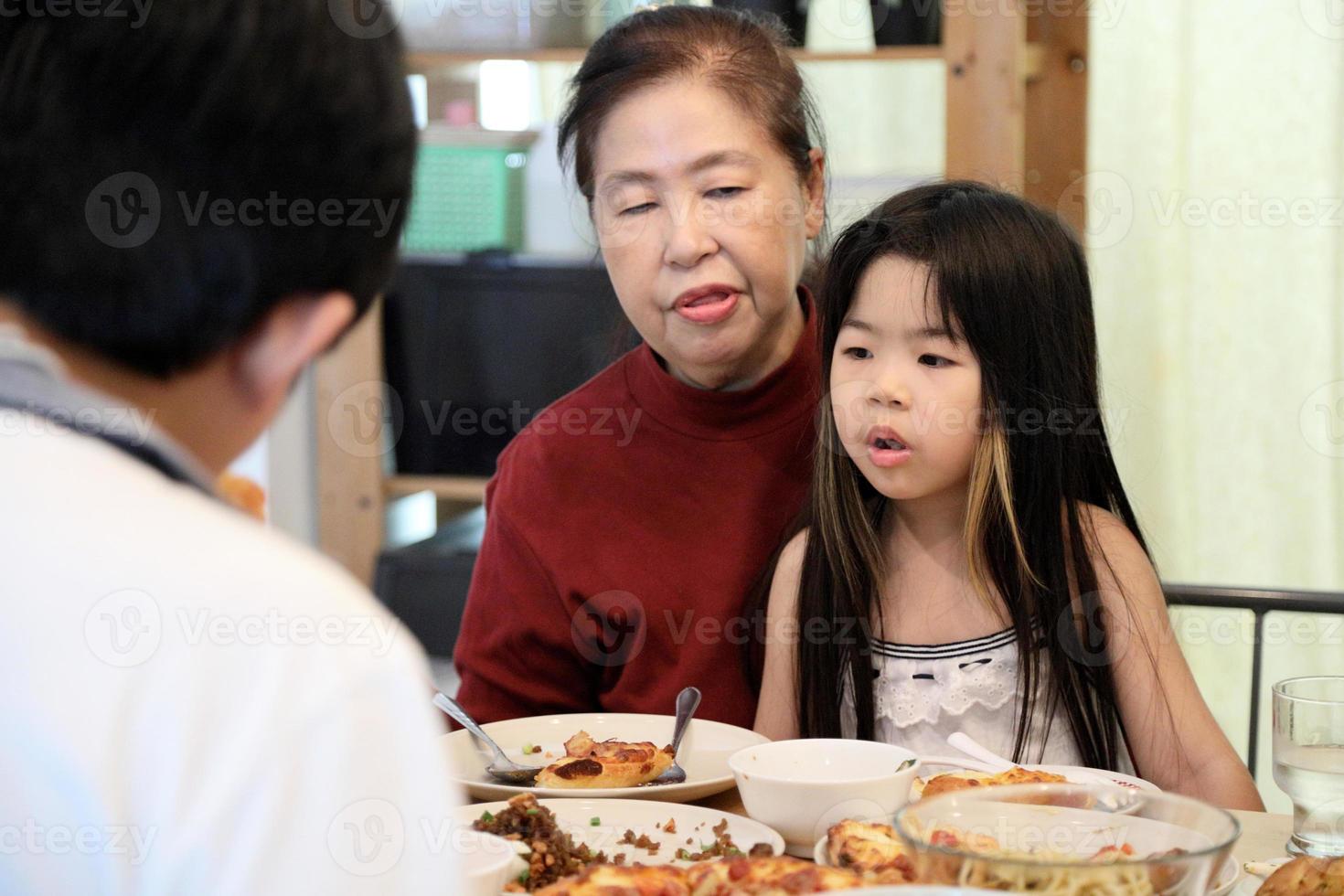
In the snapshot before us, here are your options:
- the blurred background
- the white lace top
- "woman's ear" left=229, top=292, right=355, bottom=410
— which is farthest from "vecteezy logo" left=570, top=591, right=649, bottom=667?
the blurred background

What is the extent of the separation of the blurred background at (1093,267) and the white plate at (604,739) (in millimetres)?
1352

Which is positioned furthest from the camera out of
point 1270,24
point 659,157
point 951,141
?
point 1270,24

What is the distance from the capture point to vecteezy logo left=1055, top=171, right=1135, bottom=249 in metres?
2.46

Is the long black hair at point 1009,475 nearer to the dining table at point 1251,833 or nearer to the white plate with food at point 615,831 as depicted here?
the dining table at point 1251,833

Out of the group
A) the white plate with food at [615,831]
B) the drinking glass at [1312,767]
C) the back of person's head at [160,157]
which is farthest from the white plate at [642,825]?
the back of person's head at [160,157]

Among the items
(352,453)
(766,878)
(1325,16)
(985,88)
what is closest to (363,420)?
(352,453)

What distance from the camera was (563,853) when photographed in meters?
0.81

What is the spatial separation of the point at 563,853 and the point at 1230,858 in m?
0.40

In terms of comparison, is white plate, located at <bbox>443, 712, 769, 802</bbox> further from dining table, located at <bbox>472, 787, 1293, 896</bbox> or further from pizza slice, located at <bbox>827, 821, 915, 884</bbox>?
pizza slice, located at <bbox>827, 821, 915, 884</bbox>

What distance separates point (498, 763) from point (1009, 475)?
538mm

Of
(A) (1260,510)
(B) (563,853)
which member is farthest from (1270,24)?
(B) (563,853)

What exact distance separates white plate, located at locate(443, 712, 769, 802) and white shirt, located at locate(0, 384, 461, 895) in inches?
19.2

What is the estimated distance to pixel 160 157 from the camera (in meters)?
0.52

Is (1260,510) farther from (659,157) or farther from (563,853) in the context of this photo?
(563,853)
